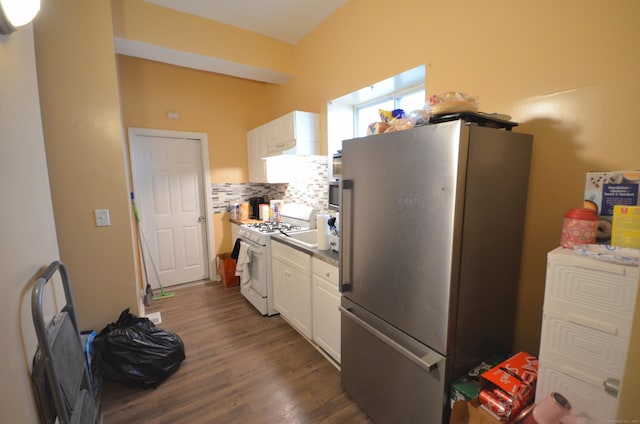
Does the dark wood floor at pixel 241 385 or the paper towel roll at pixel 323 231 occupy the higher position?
the paper towel roll at pixel 323 231

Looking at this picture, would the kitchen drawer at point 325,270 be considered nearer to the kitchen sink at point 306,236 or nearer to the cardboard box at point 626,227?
the kitchen sink at point 306,236

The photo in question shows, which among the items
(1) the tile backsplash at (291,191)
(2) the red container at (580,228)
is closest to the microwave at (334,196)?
(1) the tile backsplash at (291,191)

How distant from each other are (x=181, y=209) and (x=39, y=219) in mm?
2335

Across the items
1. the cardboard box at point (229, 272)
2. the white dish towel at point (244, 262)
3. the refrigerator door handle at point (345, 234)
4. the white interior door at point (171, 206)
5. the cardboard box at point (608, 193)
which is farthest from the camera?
the cardboard box at point (229, 272)

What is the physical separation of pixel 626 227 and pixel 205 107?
3984 millimetres

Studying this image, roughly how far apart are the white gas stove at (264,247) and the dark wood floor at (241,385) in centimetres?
26

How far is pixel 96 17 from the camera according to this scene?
1846 mm

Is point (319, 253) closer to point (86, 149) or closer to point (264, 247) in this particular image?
point (264, 247)

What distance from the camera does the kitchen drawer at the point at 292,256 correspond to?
2146 millimetres

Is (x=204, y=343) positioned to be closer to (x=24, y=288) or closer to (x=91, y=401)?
(x=91, y=401)

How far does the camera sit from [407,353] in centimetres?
120

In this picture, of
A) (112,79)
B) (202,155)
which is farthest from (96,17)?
(202,155)

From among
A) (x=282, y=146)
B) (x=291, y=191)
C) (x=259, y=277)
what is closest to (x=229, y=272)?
(x=259, y=277)

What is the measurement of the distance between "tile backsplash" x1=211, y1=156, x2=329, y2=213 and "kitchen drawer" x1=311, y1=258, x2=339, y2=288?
95cm
